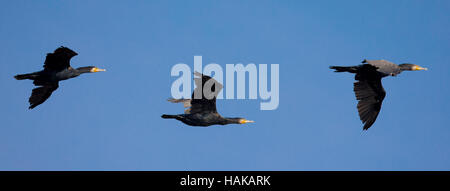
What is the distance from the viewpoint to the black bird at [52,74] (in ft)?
86.5

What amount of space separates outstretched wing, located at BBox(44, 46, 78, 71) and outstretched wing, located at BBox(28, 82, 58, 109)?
1023mm

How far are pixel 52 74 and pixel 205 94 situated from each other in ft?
23.2

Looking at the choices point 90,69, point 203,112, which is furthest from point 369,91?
point 90,69

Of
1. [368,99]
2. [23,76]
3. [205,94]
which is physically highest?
[23,76]

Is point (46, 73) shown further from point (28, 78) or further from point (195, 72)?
point (195, 72)

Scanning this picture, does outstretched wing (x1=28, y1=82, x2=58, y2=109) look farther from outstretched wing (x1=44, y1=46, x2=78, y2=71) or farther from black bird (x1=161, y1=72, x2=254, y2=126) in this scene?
black bird (x1=161, y1=72, x2=254, y2=126)

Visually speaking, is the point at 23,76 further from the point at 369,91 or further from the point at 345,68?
the point at 369,91

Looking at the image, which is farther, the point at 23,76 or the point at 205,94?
the point at 23,76

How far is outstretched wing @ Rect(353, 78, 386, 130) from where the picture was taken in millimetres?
26203

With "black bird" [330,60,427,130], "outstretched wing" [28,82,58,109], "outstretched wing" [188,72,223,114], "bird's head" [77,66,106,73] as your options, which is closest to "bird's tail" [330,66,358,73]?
"black bird" [330,60,427,130]

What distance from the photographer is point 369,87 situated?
26.2 metres

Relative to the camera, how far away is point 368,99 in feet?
86.5

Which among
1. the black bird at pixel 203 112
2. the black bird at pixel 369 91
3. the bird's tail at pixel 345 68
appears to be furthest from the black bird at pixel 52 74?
the black bird at pixel 369 91
